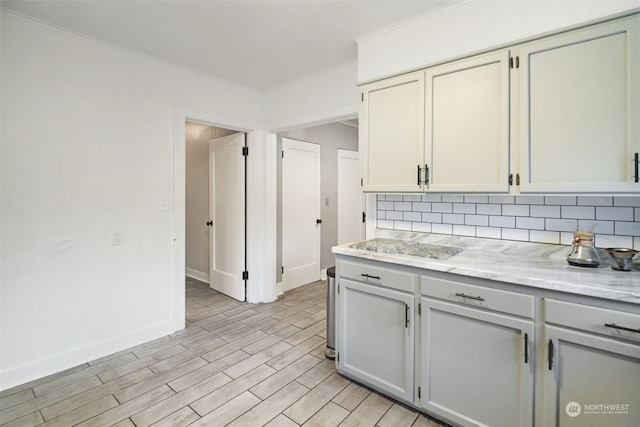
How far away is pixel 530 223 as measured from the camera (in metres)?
1.93

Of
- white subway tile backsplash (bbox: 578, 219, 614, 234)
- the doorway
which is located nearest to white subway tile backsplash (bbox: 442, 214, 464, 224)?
white subway tile backsplash (bbox: 578, 219, 614, 234)

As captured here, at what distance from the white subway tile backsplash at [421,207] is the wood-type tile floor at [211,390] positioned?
4.55 ft

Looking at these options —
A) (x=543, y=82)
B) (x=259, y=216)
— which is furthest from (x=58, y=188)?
(x=543, y=82)

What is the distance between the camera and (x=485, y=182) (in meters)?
1.83

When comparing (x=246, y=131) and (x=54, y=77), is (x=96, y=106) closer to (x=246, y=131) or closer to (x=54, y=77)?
(x=54, y=77)

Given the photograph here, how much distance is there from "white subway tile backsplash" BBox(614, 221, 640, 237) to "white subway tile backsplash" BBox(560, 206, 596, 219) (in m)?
0.11

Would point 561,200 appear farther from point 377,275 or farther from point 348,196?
point 348,196

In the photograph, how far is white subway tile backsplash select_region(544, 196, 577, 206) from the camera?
1792mm

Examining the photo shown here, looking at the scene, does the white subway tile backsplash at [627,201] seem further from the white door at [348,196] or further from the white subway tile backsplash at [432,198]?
the white door at [348,196]

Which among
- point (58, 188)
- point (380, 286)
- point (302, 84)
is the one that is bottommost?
point (380, 286)

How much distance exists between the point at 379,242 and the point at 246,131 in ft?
7.34

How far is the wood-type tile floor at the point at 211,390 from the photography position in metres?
1.79

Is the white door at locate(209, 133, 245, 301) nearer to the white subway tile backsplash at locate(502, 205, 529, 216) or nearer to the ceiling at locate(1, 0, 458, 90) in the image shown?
the ceiling at locate(1, 0, 458, 90)

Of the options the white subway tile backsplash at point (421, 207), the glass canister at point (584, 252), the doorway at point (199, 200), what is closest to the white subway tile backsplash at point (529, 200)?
the glass canister at point (584, 252)
